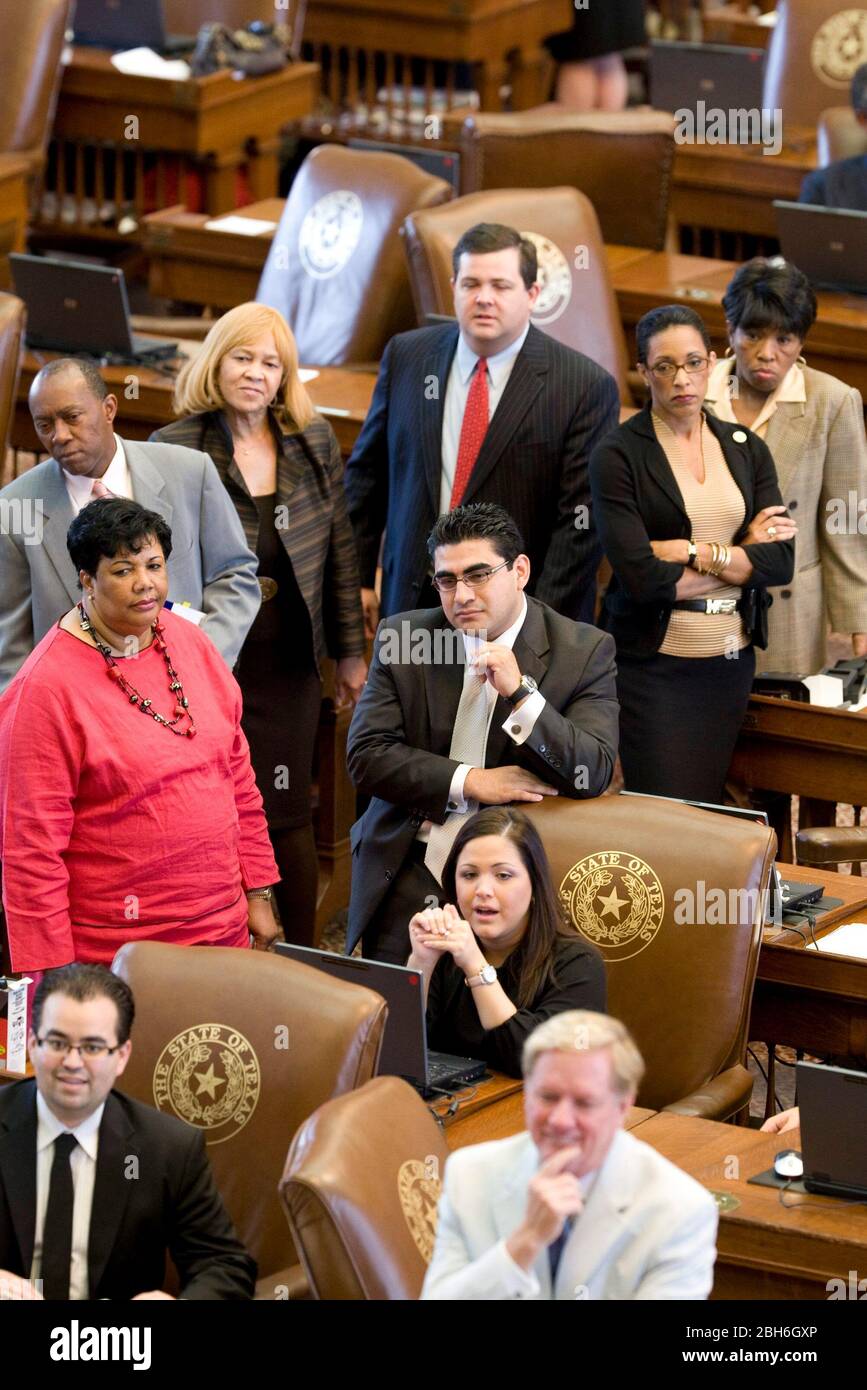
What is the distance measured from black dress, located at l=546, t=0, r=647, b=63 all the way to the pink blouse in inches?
210

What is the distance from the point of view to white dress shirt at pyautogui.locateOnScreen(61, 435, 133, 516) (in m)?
4.20

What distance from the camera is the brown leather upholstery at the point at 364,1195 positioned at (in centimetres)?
283

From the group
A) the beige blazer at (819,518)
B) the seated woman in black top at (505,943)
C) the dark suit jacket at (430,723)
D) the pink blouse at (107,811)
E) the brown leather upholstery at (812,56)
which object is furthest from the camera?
the brown leather upholstery at (812,56)

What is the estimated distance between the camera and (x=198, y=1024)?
11.0 feet

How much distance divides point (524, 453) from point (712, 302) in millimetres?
1660

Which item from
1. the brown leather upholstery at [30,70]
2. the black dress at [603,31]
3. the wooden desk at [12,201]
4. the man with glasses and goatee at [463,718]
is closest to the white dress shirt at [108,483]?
the man with glasses and goatee at [463,718]

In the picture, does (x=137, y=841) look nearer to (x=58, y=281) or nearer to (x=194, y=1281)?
(x=194, y=1281)

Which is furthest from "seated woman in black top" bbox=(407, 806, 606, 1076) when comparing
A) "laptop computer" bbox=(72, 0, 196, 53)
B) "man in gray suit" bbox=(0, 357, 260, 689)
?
"laptop computer" bbox=(72, 0, 196, 53)

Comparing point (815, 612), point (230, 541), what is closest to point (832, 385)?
point (815, 612)

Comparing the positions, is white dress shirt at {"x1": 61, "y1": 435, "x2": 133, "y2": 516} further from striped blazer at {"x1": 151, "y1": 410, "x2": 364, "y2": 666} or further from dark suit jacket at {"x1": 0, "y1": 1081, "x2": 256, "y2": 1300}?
dark suit jacket at {"x1": 0, "y1": 1081, "x2": 256, "y2": 1300}

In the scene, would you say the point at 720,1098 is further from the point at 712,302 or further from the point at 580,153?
the point at 580,153

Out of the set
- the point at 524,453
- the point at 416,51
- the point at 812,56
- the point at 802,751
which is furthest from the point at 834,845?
the point at 416,51

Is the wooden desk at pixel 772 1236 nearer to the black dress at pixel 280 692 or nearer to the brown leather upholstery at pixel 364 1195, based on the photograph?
the brown leather upholstery at pixel 364 1195

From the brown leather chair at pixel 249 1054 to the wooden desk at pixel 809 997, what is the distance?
95 centimetres
